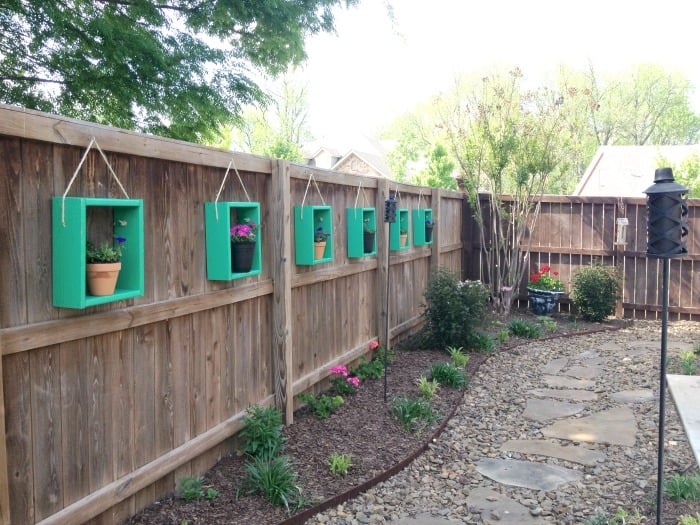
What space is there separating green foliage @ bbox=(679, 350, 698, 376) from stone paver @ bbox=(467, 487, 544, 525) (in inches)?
126

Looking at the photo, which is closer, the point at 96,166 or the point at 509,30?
the point at 96,166

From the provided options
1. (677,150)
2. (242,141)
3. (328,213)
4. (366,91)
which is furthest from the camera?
(366,91)

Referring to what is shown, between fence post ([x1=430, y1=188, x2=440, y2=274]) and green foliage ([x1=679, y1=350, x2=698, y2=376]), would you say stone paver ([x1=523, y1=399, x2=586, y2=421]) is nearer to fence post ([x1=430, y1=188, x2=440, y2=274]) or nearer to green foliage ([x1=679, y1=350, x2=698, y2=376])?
green foliage ([x1=679, y1=350, x2=698, y2=376])

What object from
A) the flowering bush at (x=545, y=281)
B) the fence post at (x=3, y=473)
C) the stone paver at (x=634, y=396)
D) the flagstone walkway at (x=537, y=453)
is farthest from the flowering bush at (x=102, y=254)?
the flowering bush at (x=545, y=281)

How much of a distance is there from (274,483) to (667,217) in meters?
2.52

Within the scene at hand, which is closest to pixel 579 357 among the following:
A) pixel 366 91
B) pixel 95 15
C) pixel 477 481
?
pixel 477 481

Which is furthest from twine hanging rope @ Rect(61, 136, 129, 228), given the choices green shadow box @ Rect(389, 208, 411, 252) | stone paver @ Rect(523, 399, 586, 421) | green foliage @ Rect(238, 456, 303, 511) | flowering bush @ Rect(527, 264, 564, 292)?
flowering bush @ Rect(527, 264, 564, 292)

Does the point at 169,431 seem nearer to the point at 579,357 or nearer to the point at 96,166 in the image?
the point at 96,166

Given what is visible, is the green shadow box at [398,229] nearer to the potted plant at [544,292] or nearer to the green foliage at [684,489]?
the potted plant at [544,292]

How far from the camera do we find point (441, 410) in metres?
4.89

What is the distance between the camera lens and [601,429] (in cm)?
468

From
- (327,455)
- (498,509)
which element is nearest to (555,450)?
(498,509)

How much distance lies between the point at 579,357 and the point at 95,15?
5890 millimetres

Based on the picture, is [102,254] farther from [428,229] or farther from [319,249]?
[428,229]
